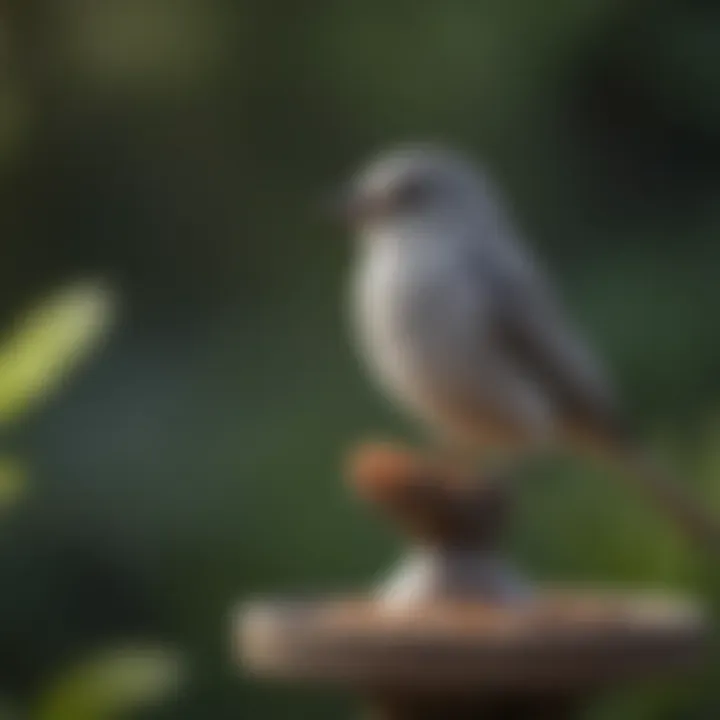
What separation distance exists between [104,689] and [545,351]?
154 cm

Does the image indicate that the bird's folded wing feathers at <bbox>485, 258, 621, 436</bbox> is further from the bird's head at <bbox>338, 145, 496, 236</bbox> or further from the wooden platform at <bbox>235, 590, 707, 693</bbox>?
the wooden platform at <bbox>235, 590, 707, 693</bbox>

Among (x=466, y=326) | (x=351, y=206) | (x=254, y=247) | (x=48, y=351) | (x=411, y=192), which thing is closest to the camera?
(x=48, y=351)

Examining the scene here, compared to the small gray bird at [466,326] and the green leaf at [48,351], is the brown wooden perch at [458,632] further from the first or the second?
the small gray bird at [466,326]

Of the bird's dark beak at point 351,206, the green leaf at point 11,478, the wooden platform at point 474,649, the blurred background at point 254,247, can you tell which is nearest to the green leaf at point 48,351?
the green leaf at point 11,478

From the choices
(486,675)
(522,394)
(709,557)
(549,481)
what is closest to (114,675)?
(486,675)

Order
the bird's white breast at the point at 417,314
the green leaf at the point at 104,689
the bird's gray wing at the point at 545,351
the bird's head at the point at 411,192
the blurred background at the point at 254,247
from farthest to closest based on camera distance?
the blurred background at the point at 254,247, the bird's gray wing at the point at 545,351, the bird's white breast at the point at 417,314, the bird's head at the point at 411,192, the green leaf at the point at 104,689

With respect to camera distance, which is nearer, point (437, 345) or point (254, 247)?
point (437, 345)

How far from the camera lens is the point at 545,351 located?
10.3 ft

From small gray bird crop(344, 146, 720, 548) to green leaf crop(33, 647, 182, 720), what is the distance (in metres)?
1.19

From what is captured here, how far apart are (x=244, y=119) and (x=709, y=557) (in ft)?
7.23

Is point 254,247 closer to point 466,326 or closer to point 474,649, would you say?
point 466,326

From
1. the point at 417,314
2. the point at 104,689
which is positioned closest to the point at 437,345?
the point at 417,314

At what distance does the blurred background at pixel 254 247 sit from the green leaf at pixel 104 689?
252cm

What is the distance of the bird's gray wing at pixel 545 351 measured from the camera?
3.12 meters
